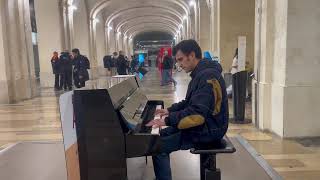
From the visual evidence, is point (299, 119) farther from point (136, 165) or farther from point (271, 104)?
point (136, 165)

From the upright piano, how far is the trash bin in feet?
12.5

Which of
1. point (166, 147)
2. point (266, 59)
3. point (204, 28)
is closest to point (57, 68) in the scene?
point (204, 28)

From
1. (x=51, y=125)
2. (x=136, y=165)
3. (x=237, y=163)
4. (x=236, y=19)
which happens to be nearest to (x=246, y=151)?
(x=237, y=163)

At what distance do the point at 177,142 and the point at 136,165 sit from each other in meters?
1.77

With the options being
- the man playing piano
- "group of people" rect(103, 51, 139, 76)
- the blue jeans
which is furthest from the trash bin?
"group of people" rect(103, 51, 139, 76)

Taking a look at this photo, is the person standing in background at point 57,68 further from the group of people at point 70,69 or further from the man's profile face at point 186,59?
the man's profile face at point 186,59

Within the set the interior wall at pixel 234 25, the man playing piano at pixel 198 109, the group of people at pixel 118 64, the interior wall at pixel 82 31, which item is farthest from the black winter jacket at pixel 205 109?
the interior wall at pixel 82 31

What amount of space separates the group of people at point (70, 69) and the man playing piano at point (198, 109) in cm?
970

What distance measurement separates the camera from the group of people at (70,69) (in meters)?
12.8

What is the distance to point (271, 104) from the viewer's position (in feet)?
19.1

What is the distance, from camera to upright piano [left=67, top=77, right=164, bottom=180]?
2830 mm

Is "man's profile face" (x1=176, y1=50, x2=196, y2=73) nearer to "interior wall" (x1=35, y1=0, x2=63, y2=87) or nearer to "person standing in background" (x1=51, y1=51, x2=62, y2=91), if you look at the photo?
"person standing in background" (x1=51, y1=51, x2=62, y2=91)

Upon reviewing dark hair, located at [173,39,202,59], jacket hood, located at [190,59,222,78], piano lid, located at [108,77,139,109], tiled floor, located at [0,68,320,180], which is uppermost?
dark hair, located at [173,39,202,59]

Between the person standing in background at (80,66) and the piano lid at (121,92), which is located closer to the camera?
the piano lid at (121,92)
